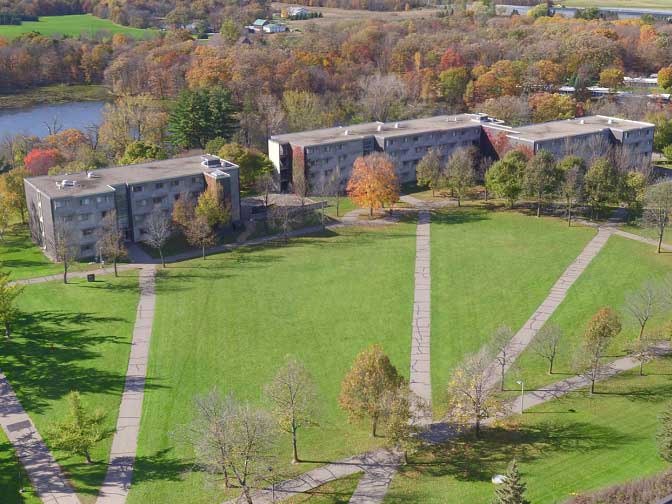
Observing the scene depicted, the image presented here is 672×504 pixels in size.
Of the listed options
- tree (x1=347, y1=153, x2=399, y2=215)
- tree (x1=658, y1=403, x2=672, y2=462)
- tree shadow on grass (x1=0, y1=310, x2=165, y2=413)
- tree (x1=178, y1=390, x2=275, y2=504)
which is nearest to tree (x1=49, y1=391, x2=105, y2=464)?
tree shadow on grass (x1=0, y1=310, x2=165, y2=413)

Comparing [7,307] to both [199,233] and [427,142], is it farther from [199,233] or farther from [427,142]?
[427,142]

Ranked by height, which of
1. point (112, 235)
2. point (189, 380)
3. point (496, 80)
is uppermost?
point (496, 80)

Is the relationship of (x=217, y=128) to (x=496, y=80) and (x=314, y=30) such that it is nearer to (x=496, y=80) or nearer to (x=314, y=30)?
(x=496, y=80)

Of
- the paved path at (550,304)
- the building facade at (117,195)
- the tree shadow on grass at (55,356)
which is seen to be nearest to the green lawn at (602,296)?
→ the paved path at (550,304)

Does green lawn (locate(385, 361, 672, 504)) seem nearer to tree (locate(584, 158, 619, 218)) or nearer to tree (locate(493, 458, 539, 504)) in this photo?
tree (locate(493, 458, 539, 504))

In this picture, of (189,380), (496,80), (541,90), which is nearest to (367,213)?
(189,380)

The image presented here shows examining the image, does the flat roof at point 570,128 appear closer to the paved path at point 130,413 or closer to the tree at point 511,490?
the paved path at point 130,413
